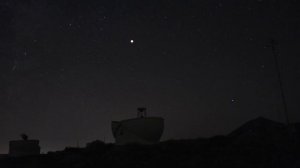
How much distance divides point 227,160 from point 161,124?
44.4 feet

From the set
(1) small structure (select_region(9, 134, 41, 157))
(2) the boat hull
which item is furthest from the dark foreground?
(1) small structure (select_region(9, 134, 41, 157))

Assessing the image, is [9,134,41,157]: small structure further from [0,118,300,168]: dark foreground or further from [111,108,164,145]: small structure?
[111,108,164,145]: small structure

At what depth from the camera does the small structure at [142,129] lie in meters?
38.6

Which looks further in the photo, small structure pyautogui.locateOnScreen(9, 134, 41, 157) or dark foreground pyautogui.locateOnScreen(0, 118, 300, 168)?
small structure pyautogui.locateOnScreen(9, 134, 41, 157)

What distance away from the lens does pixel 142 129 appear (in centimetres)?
3859

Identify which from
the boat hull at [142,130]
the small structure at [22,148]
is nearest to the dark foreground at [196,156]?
the boat hull at [142,130]

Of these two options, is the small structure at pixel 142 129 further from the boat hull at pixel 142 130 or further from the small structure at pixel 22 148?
the small structure at pixel 22 148

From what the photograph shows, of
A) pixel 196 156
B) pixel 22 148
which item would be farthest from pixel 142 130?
pixel 22 148

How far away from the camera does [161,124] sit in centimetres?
3956

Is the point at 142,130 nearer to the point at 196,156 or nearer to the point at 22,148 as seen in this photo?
the point at 196,156

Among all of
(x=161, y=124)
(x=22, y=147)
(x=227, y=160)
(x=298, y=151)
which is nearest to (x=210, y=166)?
(x=227, y=160)

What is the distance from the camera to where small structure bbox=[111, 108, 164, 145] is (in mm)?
38625

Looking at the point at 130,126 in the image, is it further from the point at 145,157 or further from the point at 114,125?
the point at 145,157

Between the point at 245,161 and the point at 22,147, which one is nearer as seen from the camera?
the point at 245,161
